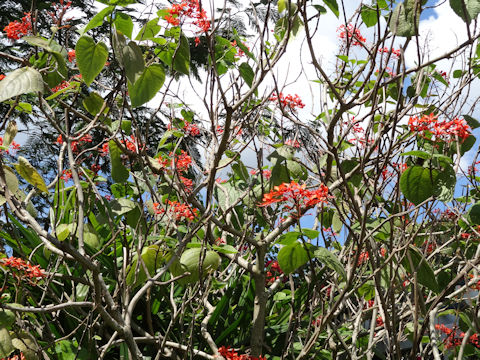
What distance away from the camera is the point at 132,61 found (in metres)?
1.36

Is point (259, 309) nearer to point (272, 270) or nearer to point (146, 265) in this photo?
point (146, 265)

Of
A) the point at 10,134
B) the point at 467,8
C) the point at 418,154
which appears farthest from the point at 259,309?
the point at 467,8

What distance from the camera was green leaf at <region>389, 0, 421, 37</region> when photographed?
136cm

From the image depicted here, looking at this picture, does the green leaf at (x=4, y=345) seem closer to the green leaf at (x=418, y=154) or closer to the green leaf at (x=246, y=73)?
the green leaf at (x=246, y=73)

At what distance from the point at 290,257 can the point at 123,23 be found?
0.89 meters

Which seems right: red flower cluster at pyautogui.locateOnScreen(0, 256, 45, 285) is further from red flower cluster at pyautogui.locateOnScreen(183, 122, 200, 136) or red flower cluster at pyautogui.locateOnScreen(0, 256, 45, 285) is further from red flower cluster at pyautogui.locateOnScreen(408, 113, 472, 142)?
red flower cluster at pyautogui.locateOnScreen(408, 113, 472, 142)

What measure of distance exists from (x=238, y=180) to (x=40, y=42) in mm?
1574

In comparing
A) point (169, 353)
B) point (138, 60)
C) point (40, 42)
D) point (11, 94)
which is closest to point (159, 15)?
point (138, 60)

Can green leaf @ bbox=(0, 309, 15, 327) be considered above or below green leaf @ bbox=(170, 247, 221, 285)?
below

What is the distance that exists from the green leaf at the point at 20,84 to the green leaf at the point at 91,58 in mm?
179

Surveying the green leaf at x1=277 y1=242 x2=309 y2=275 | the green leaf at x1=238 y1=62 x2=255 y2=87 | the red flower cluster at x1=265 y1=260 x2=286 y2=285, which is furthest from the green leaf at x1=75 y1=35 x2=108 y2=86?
the red flower cluster at x1=265 y1=260 x2=286 y2=285

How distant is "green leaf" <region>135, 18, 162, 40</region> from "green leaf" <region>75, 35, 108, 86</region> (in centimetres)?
15

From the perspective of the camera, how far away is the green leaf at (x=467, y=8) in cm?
129

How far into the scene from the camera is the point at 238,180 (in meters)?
2.79
